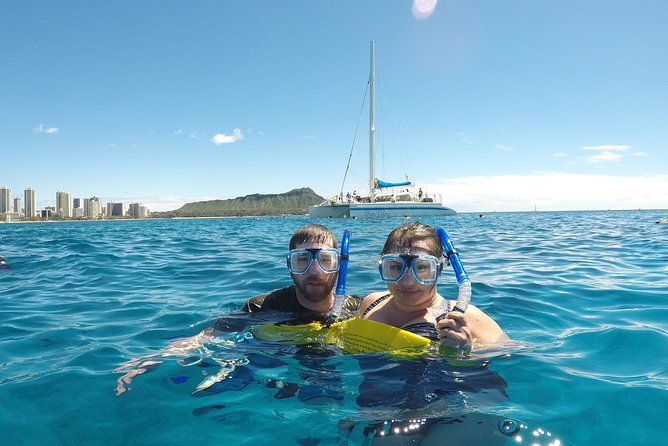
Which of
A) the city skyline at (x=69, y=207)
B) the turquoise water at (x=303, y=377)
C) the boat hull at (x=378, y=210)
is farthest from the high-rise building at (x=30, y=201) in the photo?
the turquoise water at (x=303, y=377)

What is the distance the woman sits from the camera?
3.11 meters

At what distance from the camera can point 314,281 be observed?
3955mm

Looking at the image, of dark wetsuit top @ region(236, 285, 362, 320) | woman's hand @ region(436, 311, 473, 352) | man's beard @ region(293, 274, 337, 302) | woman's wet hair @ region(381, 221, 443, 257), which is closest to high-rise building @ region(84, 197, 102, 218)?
dark wetsuit top @ region(236, 285, 362, 320)

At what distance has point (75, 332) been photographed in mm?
4559

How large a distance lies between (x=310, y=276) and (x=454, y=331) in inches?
62.2

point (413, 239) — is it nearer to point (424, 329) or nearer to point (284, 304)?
point (424, 329)

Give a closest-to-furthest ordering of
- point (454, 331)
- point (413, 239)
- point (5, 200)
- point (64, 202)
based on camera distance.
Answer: point (454, 331), point (413, 239), point (5, 200), point (64, 202)

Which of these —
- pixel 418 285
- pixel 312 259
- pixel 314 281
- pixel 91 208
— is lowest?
pixel 314 281

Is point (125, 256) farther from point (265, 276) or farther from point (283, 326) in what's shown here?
point (283, 326)

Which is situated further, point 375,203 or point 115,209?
point 115,209

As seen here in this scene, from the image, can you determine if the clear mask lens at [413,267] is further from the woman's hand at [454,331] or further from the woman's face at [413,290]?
the woman's hand at [454,331]

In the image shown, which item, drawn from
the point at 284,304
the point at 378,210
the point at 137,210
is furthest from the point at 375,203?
the point at 137,210

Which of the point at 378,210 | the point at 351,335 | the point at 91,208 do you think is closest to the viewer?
the point at 351,335

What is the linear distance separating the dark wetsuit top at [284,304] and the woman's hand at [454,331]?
1504 mm
